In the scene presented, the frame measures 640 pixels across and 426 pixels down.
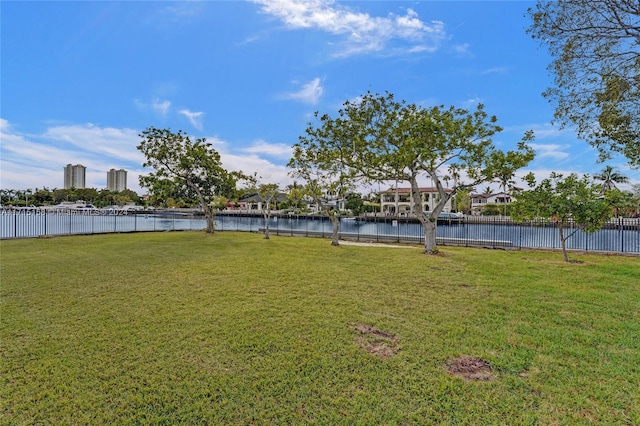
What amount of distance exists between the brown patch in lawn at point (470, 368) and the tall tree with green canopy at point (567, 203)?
820cm

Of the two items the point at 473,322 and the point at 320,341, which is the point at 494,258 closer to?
the point at 473,322

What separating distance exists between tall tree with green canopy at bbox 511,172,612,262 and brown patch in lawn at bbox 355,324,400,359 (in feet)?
27.3

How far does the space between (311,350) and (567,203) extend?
9450 mm

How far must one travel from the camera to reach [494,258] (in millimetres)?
10094

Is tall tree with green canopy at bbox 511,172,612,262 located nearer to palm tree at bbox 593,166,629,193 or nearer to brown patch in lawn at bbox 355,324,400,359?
brown patch in lawn at bbox 355,324,400,359

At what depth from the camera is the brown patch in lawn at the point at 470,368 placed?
2.81m

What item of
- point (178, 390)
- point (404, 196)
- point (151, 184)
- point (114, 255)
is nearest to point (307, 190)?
point (114, 255)

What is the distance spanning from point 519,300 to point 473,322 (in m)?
1.61

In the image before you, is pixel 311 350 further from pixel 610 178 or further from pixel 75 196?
pixel 75 196

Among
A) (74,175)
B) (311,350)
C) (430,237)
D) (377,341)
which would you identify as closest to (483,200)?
(430,237)

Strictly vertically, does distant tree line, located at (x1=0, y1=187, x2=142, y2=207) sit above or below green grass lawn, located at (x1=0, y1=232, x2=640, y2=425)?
above

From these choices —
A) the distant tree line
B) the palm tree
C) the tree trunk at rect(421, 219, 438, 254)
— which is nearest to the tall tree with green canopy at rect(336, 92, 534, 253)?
the tree trunk at rect(421, 219, 438, 254)

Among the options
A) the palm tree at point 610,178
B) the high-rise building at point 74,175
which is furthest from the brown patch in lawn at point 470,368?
the high-rise building at point 74,175

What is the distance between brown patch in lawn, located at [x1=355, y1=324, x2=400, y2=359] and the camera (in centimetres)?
326
